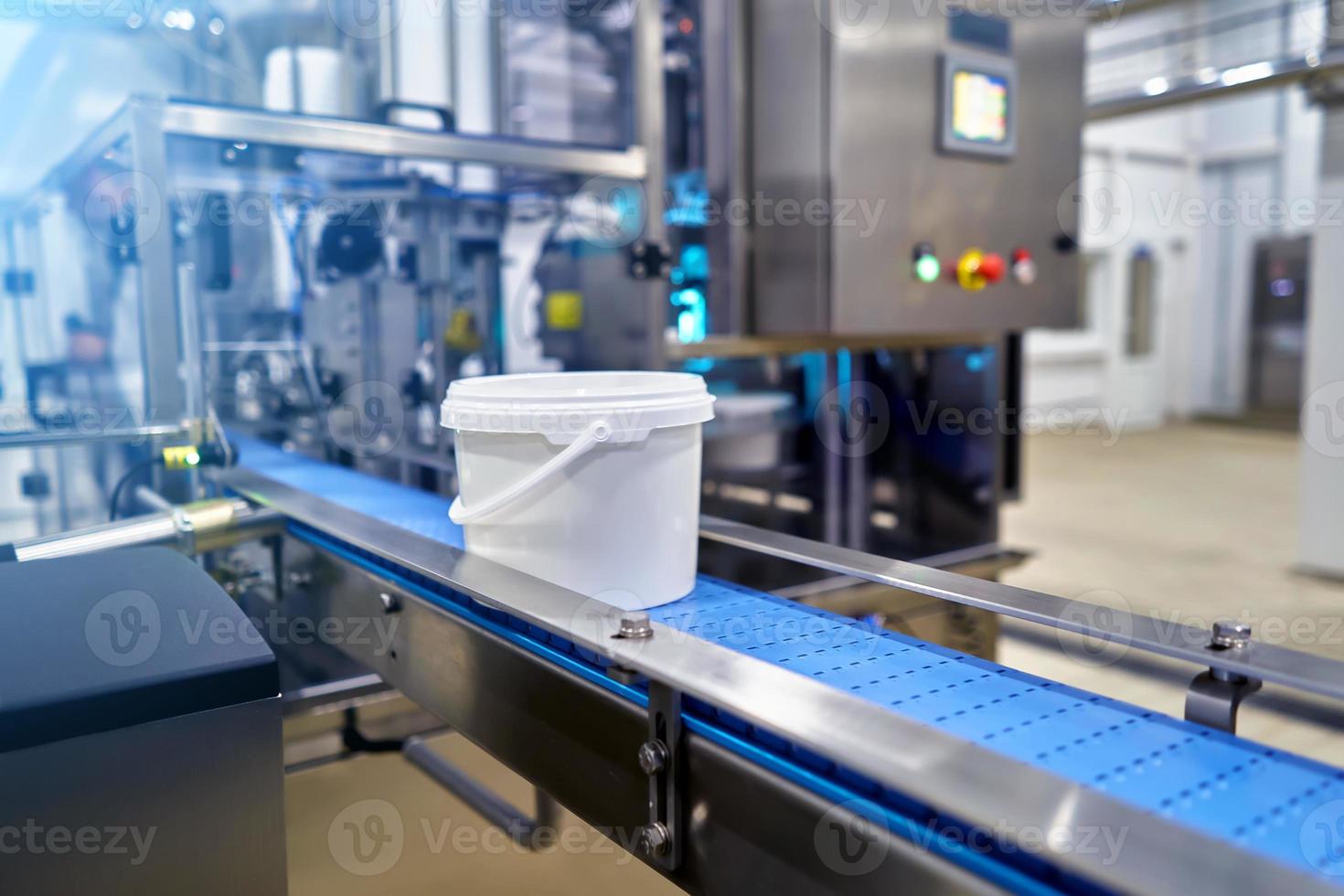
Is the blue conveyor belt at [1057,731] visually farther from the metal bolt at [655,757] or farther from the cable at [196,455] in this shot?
the cable at [196,455]

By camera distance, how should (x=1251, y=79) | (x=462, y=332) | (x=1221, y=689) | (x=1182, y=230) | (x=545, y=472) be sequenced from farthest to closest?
1. (x=1182, y=230)
2. (x=1251, y=79)
3. (x=462, y=332)
4. (x=545, y=472)
5. (x=1221, y=689)

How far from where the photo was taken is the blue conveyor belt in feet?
1.64

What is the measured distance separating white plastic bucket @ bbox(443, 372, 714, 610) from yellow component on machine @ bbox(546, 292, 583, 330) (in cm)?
108

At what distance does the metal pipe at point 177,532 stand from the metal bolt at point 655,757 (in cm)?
70

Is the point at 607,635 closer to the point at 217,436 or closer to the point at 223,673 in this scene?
the point at 223,673

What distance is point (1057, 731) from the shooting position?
1.98 feet

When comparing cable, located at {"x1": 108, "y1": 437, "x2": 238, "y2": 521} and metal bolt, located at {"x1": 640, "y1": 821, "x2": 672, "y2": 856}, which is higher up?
cable, located at {"x1": 108, "y1": 437, "x2": 238, "y2": 521}

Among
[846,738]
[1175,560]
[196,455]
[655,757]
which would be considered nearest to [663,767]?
[655,757]

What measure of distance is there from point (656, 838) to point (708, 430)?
145 centimetres

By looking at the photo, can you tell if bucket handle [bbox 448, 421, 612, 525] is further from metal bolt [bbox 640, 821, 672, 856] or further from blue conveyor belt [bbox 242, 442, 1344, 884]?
metal bolt [bbox 640, 821, 672, 856]

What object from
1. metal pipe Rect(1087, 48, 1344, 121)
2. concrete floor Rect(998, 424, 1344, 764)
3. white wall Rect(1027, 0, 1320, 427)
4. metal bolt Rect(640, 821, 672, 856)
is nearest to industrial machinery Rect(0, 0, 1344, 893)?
metal bolt Rect(640, 821, 672, 856)

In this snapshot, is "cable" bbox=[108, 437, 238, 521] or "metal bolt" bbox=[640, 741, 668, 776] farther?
"cable" bbox=[108, 437, 238, 521]

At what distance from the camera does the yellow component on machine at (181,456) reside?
1.32 m

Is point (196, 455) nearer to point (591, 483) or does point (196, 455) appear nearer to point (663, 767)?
point (591, 483)
